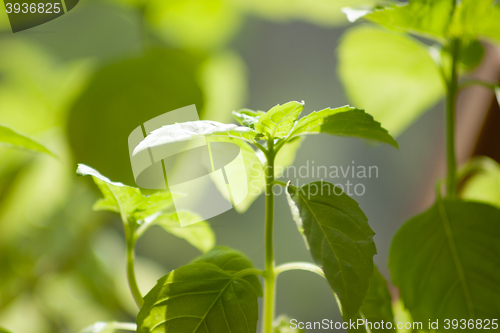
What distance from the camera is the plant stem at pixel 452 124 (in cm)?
40

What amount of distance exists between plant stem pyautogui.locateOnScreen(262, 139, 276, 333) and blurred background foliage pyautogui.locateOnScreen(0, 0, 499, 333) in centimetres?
29

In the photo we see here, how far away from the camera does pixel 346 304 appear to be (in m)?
0.20

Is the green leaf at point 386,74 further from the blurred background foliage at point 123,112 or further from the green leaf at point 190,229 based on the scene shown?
the green leaf at point 190,229

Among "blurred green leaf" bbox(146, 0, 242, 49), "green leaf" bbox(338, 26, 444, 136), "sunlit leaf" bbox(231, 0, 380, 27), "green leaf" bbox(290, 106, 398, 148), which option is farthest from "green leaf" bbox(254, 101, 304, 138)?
"sunlit leaf" bbox(231, 0, 380, 27)

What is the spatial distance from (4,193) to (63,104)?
240 mm

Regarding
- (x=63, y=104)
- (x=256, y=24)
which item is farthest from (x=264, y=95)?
(x=63, y=104)

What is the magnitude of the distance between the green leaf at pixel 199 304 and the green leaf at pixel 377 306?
12 centimetres

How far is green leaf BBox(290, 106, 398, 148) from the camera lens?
0.81ft

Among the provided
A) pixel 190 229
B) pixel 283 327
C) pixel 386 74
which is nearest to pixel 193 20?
pixel 386 74

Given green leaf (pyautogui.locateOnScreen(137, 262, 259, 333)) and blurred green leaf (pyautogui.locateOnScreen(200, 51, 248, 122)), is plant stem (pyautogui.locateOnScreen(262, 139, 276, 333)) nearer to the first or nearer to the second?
green leaf (pyautogui.locateOnScreen(137, 262, 259, 333))

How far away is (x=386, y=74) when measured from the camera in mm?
574

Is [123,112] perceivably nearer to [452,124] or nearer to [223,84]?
[223,84]

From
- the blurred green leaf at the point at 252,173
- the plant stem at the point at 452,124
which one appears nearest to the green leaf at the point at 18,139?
the blurred green leaf at the point at 252,173

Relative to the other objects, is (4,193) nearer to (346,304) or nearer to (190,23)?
(190,23)
